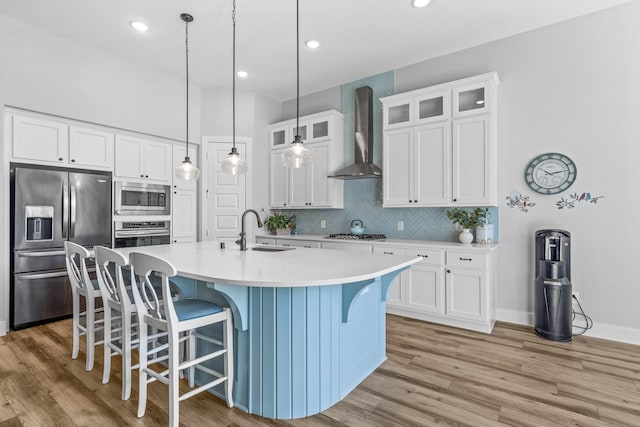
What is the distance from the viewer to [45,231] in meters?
3.53

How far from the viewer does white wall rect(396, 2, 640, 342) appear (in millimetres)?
3080

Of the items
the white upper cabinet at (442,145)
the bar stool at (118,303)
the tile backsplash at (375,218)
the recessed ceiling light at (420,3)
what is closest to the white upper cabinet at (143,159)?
the tile backsplash at (375,218)

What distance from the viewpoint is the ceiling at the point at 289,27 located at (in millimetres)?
3115

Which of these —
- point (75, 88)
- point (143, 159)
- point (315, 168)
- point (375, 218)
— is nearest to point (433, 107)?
point (375, 218)

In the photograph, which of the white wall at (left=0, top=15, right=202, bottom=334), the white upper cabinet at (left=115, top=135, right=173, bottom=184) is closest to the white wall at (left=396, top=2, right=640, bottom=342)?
the white wall at (left=0, top=15, right=202, bottom=334)

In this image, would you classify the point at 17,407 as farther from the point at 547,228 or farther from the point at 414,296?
the point at 547,228

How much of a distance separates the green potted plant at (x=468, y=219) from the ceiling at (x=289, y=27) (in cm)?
191

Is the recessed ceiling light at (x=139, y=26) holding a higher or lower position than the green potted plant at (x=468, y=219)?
higher

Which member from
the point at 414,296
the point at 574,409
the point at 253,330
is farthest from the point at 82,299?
the point at 574,409

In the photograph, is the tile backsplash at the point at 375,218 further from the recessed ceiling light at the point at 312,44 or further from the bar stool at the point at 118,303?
the bar stool at the point at 118,303

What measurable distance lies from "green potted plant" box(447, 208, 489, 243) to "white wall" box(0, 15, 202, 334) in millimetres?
3885

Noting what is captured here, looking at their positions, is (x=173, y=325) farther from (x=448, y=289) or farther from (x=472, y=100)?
(x=472, y=100)

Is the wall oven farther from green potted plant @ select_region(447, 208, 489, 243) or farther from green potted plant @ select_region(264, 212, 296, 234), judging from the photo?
green potted plant @ select_region(447, 208, 489, 243)

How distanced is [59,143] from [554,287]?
5.27 m
